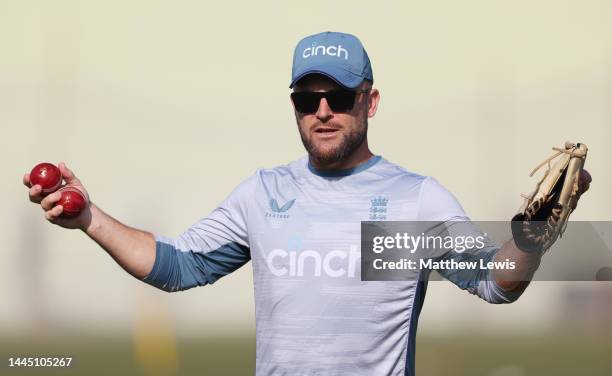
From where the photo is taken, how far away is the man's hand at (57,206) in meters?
6.41

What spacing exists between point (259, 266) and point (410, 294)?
909 millimetres

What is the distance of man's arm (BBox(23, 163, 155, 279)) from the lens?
6.43 meters

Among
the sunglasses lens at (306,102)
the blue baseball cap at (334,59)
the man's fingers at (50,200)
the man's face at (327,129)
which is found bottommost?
the man's fingers at (50,200)

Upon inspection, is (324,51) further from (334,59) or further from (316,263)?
(316,263)

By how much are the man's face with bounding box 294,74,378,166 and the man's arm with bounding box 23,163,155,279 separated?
111cm

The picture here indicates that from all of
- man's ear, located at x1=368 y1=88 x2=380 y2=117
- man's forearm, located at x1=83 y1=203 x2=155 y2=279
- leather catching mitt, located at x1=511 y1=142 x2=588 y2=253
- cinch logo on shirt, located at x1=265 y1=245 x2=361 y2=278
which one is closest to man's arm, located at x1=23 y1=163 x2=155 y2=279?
man's forearm, located at x1=83 y1=203 x2=155 y2=279

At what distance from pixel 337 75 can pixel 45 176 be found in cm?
182

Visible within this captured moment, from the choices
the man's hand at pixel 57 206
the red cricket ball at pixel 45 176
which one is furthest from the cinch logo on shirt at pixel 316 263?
the red cricket ball at pixel 45 176

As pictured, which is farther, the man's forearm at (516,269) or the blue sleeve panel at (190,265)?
the blue sleeve panel at (190,265)

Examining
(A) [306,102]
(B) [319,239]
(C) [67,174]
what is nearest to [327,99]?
(A) [306,102]

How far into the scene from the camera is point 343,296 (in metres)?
6.66

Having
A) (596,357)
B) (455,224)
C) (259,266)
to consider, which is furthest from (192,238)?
(596,357)

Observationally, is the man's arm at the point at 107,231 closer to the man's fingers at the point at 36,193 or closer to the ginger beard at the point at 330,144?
the man's fingers at the point at 36,193

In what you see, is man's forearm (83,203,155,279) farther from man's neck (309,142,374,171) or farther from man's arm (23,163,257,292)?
man's neck (309,142,374,171)
